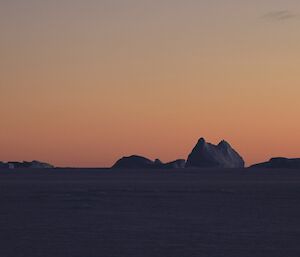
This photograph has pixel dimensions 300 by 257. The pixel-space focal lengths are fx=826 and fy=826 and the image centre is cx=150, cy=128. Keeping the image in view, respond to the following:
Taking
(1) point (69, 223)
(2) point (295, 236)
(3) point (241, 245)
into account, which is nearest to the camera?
(3) point (241, 245)

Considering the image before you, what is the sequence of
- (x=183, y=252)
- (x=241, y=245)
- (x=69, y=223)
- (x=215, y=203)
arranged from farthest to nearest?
(x=215, y=203), (x=69, y=223), (x=241, y=245), (x=183, y=252)

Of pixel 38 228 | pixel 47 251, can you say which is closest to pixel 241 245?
pixel 47 251

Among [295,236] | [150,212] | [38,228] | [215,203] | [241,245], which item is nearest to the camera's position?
[241,245]

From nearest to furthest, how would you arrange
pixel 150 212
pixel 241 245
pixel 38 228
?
1. pixel 241 245
2. pixel 38 228
3. pixel 150 212

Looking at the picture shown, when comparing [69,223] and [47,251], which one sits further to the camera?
[69,223]

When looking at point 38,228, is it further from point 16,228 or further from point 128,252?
point 128,252

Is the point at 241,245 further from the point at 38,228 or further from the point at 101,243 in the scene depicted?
the point at 38,228

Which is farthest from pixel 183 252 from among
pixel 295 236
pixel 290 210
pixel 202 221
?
pixel 290 210

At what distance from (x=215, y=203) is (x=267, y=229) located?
18022mm

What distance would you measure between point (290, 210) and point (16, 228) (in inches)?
672

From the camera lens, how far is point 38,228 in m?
32.8

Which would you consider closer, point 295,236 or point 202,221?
point 295,236

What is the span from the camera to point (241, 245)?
27.4 metres

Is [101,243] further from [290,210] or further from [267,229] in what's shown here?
[290,210]
